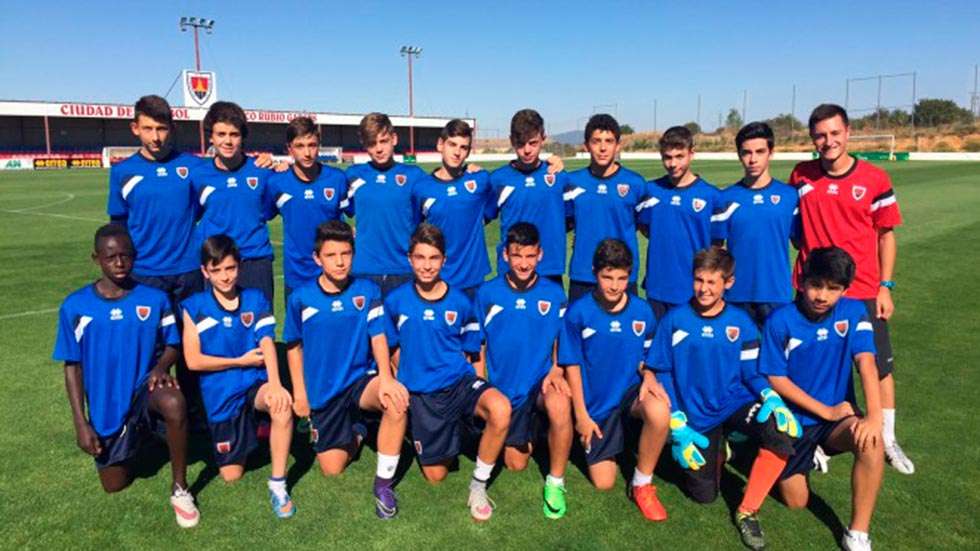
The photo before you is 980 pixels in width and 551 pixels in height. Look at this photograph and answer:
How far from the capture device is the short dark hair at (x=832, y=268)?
364 cm

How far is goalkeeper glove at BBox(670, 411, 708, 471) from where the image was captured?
377 cm

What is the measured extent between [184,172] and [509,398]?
2896 mm

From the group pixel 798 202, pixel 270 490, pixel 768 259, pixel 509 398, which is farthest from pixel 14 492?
pixel 798 202

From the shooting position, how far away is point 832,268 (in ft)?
12.0

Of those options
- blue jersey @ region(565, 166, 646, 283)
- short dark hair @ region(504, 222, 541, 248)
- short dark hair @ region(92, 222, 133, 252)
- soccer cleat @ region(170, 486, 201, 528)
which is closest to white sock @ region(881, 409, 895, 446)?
blue jersey @ region(565, 166, 646, 283)

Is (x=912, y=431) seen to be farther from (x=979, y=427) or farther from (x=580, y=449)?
(x=580, y=449)

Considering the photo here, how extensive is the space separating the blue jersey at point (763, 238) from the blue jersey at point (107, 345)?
386cm

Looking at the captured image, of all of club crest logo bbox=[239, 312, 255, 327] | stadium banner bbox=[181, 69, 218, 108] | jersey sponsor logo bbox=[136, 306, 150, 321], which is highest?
stadium banner bbox=[181, 69, 218, 108]

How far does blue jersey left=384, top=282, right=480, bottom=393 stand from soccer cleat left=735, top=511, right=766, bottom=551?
1.77 metres

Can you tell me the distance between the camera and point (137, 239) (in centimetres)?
487

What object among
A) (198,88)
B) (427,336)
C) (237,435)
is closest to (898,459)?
(427,336)

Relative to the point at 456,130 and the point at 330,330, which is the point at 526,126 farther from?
the point at 330,330

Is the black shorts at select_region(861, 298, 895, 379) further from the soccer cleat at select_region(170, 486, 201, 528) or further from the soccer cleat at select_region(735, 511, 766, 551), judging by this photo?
the soccer cleat at select_region(170, 486, 201, 528)

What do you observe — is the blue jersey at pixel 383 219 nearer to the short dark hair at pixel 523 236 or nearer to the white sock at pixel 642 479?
the short dark hair at pixel 523 236
